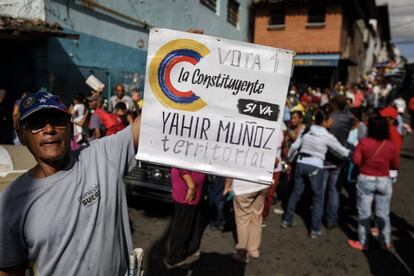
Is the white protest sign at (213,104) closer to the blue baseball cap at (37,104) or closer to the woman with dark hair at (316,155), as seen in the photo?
the blue baseball cap at (37,104)

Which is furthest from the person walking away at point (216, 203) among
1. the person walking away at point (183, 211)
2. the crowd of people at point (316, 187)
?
the person walking away at point (183, 211)

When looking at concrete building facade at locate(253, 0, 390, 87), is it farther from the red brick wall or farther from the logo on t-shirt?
the logo on t-shirt

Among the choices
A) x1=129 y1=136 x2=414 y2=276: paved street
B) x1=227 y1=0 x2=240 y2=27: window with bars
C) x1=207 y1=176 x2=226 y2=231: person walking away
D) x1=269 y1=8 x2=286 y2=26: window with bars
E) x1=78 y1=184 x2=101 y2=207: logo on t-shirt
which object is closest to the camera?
x1=78 y1=184 x2=101 y2=207: logo on t-shirt

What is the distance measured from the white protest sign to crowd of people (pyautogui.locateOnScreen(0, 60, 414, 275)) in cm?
14

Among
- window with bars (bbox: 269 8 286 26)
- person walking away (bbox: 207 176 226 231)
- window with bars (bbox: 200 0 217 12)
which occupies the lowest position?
person walking away (bbox: 207 176 226 231)

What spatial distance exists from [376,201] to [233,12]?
15017 mm

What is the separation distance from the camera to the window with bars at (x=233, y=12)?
1705cm

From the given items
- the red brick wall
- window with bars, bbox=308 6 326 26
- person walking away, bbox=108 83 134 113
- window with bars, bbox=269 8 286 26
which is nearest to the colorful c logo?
person walking away, bbox=108 83 134 113

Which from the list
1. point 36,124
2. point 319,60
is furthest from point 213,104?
point 319,60

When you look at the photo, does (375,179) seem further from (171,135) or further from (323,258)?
(171,135)

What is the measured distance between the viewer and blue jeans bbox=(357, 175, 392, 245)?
4633 millimetres

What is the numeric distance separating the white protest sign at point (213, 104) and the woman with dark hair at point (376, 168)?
9.77 ft

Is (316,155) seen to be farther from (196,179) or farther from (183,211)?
(183,211)

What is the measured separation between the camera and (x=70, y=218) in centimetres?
173
